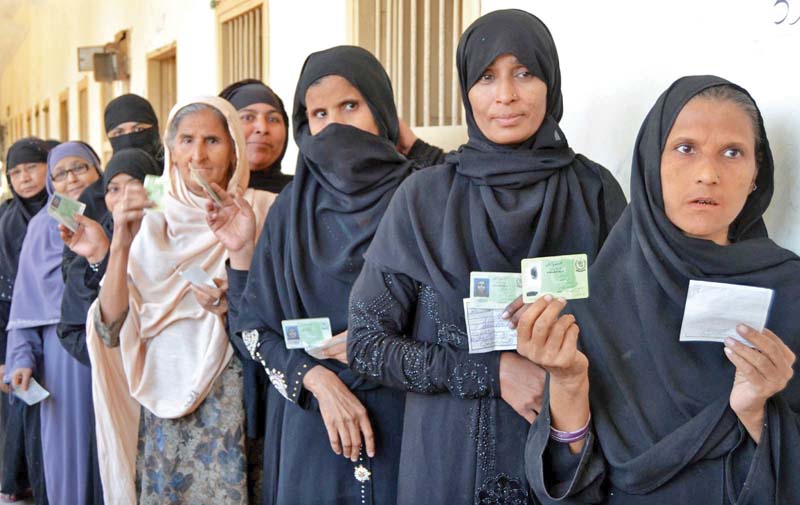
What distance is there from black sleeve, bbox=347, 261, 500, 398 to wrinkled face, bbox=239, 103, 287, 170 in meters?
1.34

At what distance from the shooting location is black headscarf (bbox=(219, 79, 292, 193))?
2973mm

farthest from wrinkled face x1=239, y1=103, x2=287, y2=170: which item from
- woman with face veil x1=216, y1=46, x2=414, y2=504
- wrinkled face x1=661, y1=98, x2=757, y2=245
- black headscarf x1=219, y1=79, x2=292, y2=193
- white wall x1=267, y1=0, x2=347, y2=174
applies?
wrinkled face x1=661, y1=98, x2=757, y2=245

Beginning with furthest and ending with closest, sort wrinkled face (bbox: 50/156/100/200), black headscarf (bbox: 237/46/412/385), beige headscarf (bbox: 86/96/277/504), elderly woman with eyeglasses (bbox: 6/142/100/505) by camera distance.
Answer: wrinkled face (bbox: 50/156/100/200), elderly woman with eyeglasses (bbox: 6/142/100/505), beige headscarf (bbox: 86/96/277/504), black headscarf (bbox: 237/46/412/385)

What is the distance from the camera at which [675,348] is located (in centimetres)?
136

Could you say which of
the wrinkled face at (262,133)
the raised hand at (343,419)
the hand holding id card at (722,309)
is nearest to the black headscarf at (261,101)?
the wrinkled face at (262,133)

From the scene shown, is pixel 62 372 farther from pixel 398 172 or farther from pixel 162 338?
pixel 398 172

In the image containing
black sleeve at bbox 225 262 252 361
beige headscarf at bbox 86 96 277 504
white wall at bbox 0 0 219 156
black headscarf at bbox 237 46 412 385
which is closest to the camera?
black headscarf at bbox 237 46 412 385

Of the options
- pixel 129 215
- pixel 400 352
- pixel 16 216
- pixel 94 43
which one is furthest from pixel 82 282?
pixel 94 43

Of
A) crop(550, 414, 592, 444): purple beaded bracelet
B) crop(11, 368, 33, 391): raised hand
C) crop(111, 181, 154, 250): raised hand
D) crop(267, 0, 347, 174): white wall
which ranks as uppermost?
crop(267, 0, 347, 174): white wall

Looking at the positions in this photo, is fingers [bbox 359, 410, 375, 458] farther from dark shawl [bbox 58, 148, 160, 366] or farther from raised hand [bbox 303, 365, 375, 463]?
dark shawl [bbox 58, 148, 160, 366]

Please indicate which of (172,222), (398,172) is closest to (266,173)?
(172,222)

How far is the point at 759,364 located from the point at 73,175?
3.18 meters

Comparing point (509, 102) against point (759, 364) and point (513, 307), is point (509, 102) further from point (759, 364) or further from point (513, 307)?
point (759, 364)

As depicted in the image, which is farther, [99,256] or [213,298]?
[99,256]
